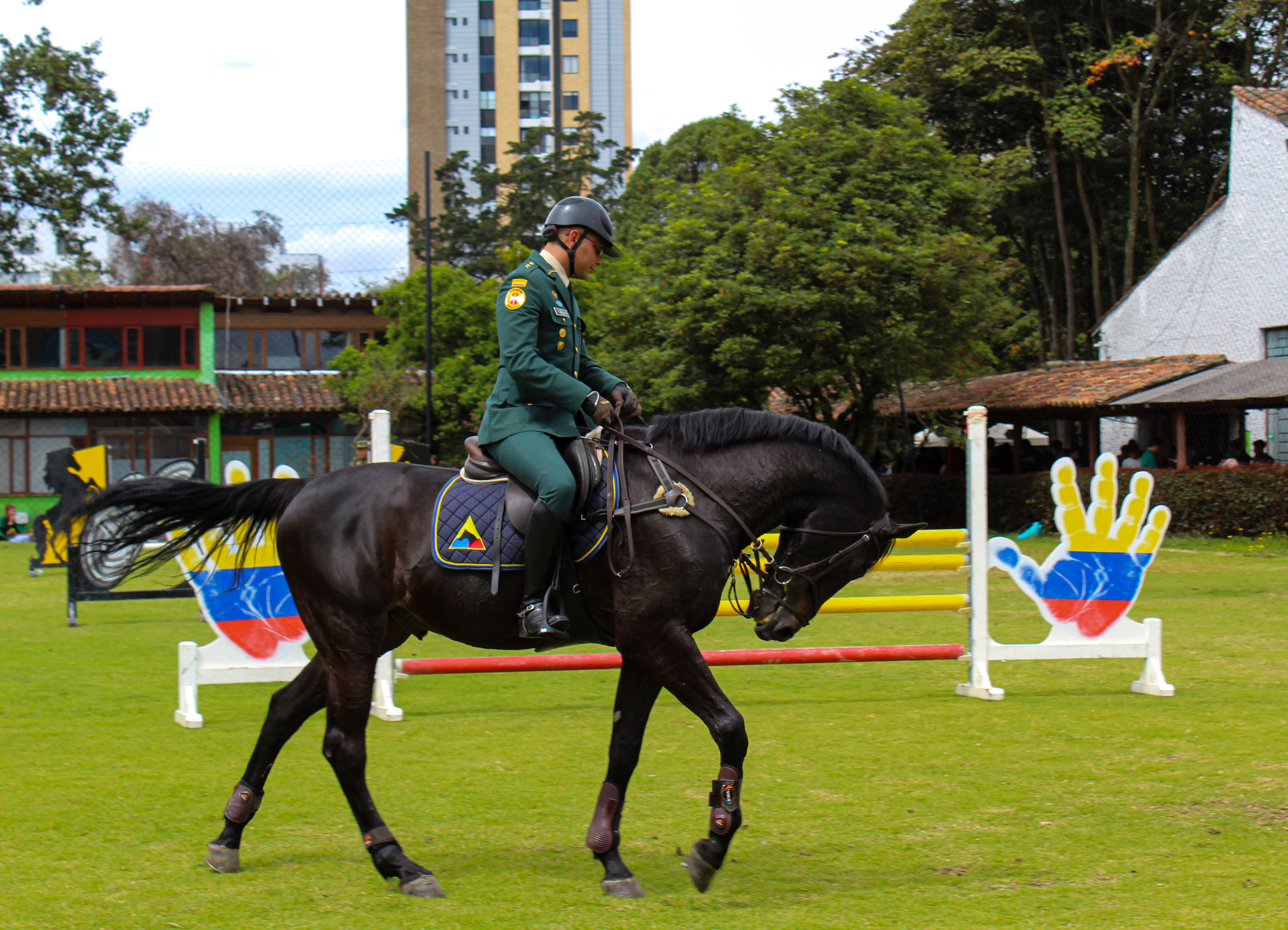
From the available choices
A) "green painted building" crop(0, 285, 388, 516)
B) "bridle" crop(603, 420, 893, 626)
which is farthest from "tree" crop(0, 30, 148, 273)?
"bridle" crop(603, 420, 893, 626)

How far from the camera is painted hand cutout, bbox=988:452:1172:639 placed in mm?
8172

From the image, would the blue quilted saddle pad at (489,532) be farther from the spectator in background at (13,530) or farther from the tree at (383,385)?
the spectator in background at (13,530)

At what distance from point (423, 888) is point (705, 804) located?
171 cm

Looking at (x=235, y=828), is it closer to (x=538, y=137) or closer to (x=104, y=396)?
(x=104, y=396)

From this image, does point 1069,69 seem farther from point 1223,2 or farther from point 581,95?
point 581,95

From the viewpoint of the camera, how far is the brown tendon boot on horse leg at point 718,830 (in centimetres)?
429

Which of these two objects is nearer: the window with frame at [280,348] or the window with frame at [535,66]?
the window with frame at [280,348]

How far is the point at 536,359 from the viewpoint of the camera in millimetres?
4602

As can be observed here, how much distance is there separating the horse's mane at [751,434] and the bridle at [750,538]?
12 centimetres

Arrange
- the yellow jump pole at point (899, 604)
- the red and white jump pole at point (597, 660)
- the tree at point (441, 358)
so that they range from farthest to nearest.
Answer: the tree at point (441, 358) → the yellow jump pole at point (899, 604) → the red and white jump pole at point (597, 660)

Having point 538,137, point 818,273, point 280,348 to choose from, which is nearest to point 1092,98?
point 818,273

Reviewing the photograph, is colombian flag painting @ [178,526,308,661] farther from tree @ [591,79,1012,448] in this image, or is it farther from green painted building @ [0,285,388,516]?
green painted building @ [0,285,388,516]

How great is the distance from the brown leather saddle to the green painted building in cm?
3347

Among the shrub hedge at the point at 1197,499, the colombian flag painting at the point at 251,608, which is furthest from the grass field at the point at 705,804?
the shrub hedge at the point at 1197,499
